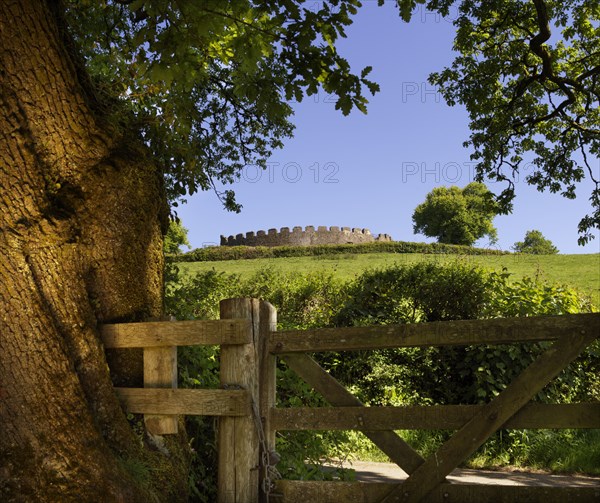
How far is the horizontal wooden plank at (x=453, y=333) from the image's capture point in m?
3.94

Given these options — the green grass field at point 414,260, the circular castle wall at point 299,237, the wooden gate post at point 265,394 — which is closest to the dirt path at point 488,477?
the wooden gate post at point 265,394

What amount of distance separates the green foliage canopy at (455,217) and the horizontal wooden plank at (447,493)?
222ft

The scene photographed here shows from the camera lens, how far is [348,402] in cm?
419

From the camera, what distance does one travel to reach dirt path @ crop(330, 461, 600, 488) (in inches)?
296

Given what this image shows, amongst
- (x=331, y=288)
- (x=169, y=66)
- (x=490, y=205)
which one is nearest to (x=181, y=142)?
(x=169, y=66)

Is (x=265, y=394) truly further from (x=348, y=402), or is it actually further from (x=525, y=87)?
(x=525, y=87)

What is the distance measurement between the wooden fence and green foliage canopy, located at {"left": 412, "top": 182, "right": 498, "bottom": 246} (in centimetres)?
6748

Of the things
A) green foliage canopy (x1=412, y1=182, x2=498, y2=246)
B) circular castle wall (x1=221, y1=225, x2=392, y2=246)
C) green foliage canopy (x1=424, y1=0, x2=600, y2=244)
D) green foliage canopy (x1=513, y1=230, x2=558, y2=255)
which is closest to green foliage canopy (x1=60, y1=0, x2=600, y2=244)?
green foliage canopy (x1=424, y1=0, x2=600, y2=244)

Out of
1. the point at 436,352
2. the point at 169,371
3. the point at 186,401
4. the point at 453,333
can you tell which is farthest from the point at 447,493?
the point at 436,352

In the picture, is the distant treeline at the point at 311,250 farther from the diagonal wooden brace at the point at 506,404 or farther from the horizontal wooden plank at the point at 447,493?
the diagonal wooden brace at the point at 506,404

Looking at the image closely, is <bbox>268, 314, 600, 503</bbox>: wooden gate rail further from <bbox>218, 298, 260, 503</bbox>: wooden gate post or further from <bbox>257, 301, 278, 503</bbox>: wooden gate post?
<bbox>218, 298, 260, 503</bbox>: wooden gate post

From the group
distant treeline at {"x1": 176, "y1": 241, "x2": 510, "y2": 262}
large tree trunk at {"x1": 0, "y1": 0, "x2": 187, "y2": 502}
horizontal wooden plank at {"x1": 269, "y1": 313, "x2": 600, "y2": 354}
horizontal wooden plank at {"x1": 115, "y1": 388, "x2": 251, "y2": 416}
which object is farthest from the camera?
distant treeline at {"x1": 176, "y1": 241, "x2": 510, "y2": 262}

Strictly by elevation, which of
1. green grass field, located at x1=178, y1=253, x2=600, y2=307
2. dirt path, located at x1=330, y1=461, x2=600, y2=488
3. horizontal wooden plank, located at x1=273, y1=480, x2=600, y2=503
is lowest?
dirt path, located at x1=330, y1=461, x2=600, y2=488

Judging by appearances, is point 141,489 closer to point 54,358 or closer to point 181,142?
point 54,358
